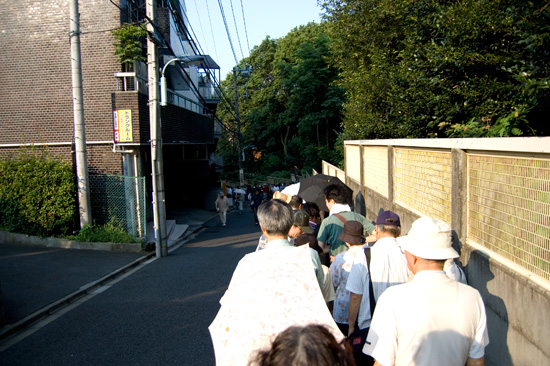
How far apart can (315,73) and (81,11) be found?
960 inches

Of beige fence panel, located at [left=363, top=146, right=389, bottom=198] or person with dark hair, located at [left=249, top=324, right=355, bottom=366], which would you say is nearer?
person with dark hair, located at [left=249, top=324, right=355, bottom=366]

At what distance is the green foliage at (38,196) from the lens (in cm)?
1338

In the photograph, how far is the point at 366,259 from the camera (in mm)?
3928

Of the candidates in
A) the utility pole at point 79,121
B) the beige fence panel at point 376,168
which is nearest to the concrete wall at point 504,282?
the beige fence panel at point 376,168

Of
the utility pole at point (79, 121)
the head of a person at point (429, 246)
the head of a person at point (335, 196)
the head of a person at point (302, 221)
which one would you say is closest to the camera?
the head of a person at point (429, 246)

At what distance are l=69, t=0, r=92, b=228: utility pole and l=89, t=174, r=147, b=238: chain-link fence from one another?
1.02 m

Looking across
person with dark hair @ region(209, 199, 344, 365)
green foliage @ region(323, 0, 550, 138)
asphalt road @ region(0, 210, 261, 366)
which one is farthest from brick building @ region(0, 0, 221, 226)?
person with dark hair @ region(209, 199, 344, 365)

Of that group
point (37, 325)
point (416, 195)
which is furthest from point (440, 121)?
point (37, 325)

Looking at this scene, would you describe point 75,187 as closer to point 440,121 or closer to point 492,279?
point 440,121

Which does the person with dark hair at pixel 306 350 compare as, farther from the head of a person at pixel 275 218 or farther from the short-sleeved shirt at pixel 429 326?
the head of a person at pixel 275 218

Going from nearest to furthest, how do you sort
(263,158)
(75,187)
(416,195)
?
(416,195) → (75,187) → (263,158)

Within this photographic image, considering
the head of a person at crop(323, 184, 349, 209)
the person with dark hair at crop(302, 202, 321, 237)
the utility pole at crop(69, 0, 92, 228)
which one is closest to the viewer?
the head of a person at crop(323, 184, 349, 209)

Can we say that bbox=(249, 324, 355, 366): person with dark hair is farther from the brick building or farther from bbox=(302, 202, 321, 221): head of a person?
the brick building

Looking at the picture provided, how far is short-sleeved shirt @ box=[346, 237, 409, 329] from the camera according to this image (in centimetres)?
385
